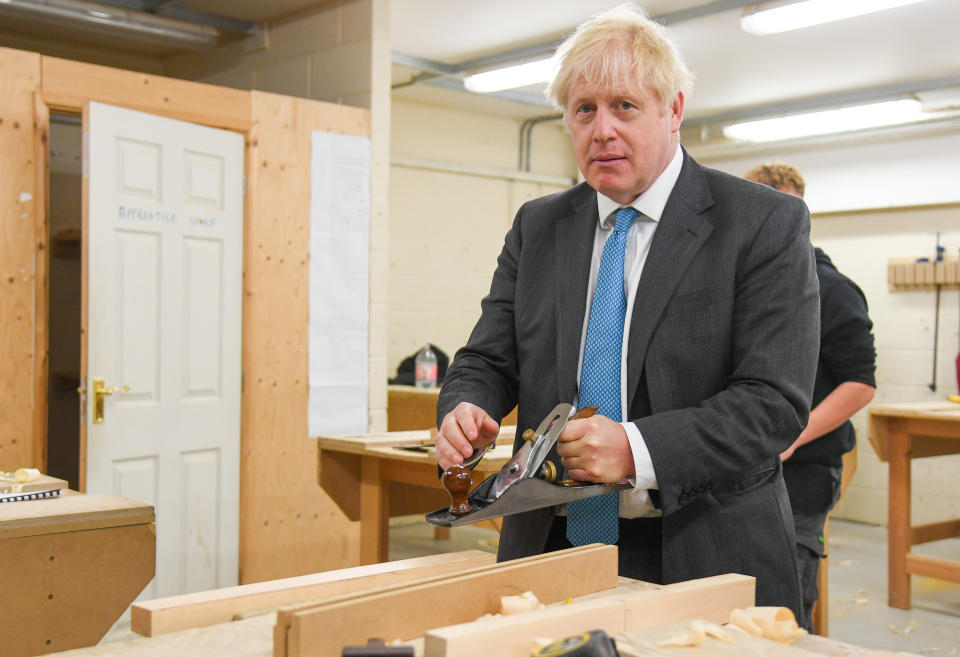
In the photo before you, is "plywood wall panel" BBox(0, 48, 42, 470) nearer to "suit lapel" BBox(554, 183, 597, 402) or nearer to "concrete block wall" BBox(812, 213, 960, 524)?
"suit lapel" BBox(554, 183, 597, 402)

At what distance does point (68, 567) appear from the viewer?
2.26m

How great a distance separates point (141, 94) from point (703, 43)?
3336 mm

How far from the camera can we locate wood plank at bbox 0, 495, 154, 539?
2.18 meters

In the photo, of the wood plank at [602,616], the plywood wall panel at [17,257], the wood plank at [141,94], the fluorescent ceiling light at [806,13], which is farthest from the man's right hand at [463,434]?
the fluorescent ceiling light at [806,13]

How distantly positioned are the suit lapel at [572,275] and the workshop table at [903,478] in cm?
360

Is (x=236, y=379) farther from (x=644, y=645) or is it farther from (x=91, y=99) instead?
(x=644, y=645)

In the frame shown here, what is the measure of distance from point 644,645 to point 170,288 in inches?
137

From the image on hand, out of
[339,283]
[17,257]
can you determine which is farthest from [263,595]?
[339,283]

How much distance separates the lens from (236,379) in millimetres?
4516

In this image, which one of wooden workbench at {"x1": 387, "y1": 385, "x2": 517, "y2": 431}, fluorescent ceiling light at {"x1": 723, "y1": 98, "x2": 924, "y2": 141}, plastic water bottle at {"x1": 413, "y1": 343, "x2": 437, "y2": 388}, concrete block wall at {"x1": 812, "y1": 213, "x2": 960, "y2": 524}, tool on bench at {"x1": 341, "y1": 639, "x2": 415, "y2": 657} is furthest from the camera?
concrete block wall at {"x1": 812, "y1": 213, "x2": 960, "y2": 524}

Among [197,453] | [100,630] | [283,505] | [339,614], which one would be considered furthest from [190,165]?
[339,614]

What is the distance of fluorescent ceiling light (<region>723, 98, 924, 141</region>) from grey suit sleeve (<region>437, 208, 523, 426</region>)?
5.57 m

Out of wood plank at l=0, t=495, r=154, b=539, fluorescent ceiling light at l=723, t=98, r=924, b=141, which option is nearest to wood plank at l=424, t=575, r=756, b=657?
wood plank at l=0, t=495, r=154, b=539

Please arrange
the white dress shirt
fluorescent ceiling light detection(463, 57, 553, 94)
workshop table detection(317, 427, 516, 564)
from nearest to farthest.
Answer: the white dress shirt < workshop table detection(317, 427, 516, 564) < fluorescent ceiling light detection(463, 57, 553, 94)
